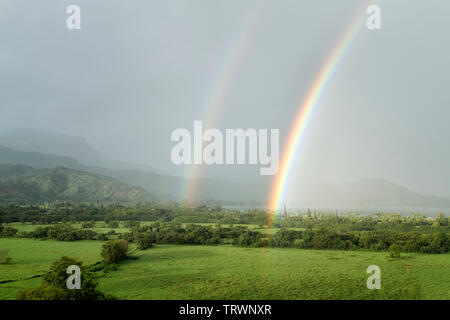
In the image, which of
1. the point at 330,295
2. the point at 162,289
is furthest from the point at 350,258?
the point at 162,289

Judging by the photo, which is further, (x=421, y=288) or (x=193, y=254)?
(x=193, y=254)

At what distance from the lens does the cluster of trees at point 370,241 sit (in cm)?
4278

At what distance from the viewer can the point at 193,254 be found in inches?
1631

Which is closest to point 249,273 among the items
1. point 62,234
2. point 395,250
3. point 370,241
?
point 395,250

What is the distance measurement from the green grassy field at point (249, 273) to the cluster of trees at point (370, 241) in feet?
7.67

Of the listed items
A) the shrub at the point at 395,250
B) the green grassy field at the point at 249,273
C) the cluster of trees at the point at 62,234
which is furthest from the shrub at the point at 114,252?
the shrub at the point at 395,250

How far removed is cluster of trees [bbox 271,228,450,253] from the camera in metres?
42.8

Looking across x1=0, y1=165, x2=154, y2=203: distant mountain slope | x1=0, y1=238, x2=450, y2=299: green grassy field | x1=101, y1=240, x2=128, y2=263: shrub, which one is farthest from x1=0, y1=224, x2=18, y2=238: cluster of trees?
x1=0, y1=165, x2=154, y2=203: distant mountain slope

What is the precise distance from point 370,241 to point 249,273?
2516 cm

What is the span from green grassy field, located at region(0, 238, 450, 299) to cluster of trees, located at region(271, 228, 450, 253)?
2.34 metres

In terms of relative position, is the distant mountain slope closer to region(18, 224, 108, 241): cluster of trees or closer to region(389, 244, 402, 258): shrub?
region(18, 224, 108, 241): cluster of trees

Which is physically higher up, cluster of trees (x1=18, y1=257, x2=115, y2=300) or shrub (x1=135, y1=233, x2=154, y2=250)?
cluster of trees (x1=18, y1=257, x2=115, y2=300)

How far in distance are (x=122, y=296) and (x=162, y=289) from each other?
3.49 metres
